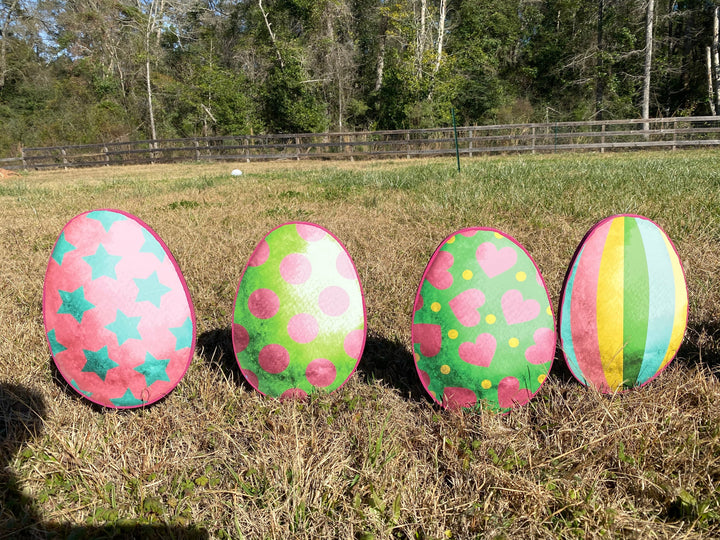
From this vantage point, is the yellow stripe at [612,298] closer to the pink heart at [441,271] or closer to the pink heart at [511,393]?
the pink heart at [511,393]

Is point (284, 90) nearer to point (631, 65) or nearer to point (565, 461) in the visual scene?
point (631, 65)

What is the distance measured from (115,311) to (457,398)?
1498 mm

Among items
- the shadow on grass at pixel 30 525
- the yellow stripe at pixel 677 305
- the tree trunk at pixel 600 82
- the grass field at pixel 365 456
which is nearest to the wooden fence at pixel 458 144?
the tree trunk at pixel 600 82

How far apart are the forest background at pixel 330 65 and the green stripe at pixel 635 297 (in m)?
25.8

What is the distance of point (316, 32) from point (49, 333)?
33619mm

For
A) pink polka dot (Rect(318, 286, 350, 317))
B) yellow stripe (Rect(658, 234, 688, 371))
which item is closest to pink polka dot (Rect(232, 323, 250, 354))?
pink polka dot (Rect(318, 286, 350, 317))

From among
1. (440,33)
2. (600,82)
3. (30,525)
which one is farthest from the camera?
(600,82)

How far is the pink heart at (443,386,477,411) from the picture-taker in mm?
1857

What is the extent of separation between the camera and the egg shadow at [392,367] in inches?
84.2

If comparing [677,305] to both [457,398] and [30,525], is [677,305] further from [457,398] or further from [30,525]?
[30,525]

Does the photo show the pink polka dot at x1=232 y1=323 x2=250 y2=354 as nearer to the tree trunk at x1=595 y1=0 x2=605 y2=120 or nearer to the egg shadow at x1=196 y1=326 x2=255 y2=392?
the egg shadow at x1=196 y1=326 x2=255 y2=392

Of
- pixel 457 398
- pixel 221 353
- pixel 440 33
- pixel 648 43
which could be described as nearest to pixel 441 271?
pixel 457 398

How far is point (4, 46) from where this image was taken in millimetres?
34875

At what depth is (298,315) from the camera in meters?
1.95
